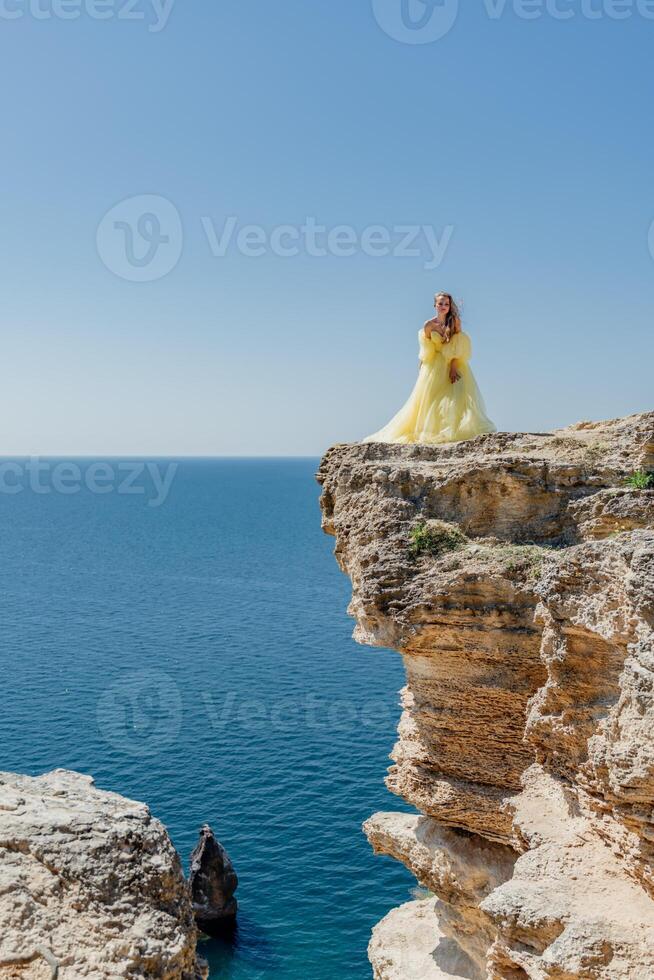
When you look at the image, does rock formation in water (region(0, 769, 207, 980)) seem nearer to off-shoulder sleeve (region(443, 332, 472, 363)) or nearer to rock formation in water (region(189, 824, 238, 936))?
off-shoulder sleeve (region(443, 332, 472, 363))

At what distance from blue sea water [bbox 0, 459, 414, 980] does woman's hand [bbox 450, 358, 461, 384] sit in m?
21.6

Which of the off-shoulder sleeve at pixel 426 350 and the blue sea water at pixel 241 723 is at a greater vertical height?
the off-shoulder sleeve at pixel 426 350

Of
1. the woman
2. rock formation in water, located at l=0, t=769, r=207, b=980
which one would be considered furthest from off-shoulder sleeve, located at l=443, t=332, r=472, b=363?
rock formation in water, located at l=0, t=769, r=207, b=980

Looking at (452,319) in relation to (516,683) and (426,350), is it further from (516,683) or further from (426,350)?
(516,683)

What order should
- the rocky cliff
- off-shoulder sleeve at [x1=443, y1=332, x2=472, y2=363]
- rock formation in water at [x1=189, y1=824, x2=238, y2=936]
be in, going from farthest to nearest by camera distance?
rock formation in water at [x1=189, y1=824, x2=238, y2=936] → off-shoulder sleeve at [x1=443, y1=332, x2=472, y2=363] → the rocky cliff

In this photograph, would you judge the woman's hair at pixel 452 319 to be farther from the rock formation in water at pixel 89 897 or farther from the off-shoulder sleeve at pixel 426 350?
the rock formation in water at pixel 89 897

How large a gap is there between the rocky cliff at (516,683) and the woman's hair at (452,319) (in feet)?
12.4

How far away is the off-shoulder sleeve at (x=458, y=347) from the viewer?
869 inches

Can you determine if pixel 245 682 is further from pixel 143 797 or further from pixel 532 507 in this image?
pixel 532 507

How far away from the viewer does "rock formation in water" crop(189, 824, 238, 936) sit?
1268 inches

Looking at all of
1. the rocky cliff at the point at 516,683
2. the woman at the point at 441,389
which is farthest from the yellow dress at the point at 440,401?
the rocky cliff at the point at 516,683

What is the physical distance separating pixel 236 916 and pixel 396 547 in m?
21.5

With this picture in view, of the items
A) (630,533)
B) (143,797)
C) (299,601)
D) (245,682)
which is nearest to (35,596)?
(299,601)

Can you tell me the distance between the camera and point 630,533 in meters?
15.6
